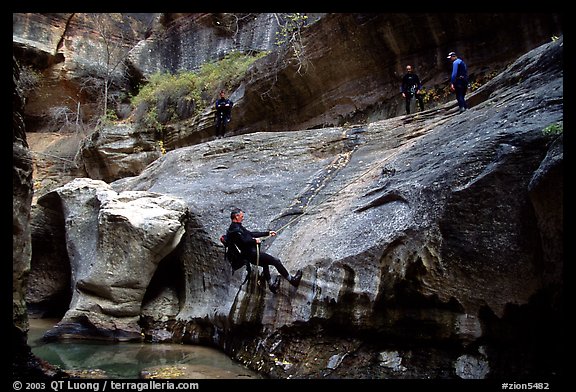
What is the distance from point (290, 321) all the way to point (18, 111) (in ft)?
15.2

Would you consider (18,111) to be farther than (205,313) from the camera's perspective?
No

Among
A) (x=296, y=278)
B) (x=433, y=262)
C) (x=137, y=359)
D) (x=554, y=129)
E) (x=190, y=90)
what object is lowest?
(x=137, y=359)

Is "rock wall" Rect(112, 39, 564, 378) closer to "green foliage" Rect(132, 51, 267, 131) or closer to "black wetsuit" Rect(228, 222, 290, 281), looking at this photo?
"black wetsuit" Rect(228, 222, 290, 281)

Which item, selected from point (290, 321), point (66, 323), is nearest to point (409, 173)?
point (290, 321)

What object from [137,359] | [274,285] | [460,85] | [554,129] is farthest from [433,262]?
[137,359]

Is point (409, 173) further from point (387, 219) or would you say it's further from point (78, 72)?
point (78, 72)

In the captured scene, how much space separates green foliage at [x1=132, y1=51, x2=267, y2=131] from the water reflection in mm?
13680

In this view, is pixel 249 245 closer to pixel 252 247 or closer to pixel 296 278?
pixel 252 247

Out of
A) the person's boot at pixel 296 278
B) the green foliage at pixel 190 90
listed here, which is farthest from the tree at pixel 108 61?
the person's boot at pixel 296 278

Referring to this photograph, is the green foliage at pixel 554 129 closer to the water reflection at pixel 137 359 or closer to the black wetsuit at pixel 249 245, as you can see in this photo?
the black wetsuit at pixel 249 245

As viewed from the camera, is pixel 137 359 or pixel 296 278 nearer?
pixel 296 278

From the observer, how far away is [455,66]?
9.80 metres

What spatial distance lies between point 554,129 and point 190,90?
19395 mm

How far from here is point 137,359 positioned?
323 inches
